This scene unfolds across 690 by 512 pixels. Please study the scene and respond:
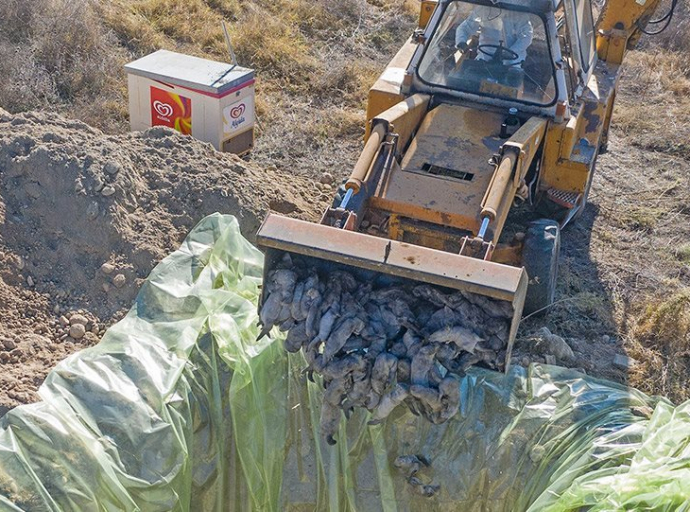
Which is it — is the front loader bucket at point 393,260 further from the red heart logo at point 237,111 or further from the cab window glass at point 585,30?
the red heart logo at point 237,111

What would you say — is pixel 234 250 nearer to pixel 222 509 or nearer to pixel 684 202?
pixel 222 509

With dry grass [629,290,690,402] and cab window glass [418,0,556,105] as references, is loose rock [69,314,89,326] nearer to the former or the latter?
cab window glass [418,0,556,105]

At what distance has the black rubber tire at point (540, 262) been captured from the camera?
19.8 ft

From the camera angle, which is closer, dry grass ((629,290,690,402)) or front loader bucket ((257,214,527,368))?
front loader bucket ((257,214,527,368))

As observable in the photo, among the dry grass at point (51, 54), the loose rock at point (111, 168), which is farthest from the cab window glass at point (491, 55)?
the dry grass at point (51, 54)

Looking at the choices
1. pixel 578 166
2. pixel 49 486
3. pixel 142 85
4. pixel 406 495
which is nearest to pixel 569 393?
pixel 406 495

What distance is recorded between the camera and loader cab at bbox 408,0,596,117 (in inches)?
237

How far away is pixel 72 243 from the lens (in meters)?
6.04

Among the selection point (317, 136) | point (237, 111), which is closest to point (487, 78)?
point (237, 111)

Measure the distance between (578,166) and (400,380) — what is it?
2.57 metres

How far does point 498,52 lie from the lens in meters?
6.16

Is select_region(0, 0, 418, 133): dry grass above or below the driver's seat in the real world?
below

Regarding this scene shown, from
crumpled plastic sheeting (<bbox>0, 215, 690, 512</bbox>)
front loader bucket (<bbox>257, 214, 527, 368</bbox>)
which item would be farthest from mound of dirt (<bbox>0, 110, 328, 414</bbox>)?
front loader bucket (<bbox>257, 214, 527, 368</bbox>)

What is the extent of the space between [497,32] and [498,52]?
145 millimetres
